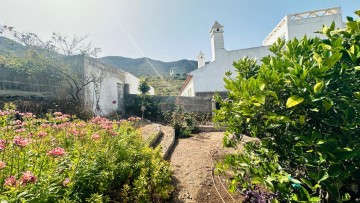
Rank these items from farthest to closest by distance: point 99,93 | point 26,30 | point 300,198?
point 99,93 → point 26,30 → point 300,198

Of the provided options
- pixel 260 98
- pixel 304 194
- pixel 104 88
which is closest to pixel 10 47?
pixel 104 88

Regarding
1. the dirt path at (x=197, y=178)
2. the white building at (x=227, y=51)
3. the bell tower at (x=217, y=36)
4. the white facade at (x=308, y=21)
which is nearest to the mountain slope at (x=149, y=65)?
the bell tower at (x=217, y=36)

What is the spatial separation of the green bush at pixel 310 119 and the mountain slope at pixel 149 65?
1727 inches

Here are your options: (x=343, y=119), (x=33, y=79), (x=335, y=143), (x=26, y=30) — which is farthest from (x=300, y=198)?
(x=26, y=30)

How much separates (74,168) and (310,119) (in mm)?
1911

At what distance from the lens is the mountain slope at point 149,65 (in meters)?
46.8

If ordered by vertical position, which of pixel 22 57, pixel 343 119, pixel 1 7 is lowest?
pixel 343 119

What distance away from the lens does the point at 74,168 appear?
1624 mm

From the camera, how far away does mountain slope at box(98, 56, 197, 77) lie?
4675 cm

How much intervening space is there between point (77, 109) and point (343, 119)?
25.6ft

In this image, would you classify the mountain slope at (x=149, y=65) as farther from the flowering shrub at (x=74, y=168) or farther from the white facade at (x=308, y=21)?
the flowering shrub at (x=74, y=168)

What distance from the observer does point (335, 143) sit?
1.06 m

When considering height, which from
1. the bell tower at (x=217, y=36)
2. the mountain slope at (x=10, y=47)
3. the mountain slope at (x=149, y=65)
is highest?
the mountain slope at (x=149, y=65)

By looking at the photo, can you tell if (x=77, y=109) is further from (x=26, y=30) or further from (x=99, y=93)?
(x=26, y=30)
